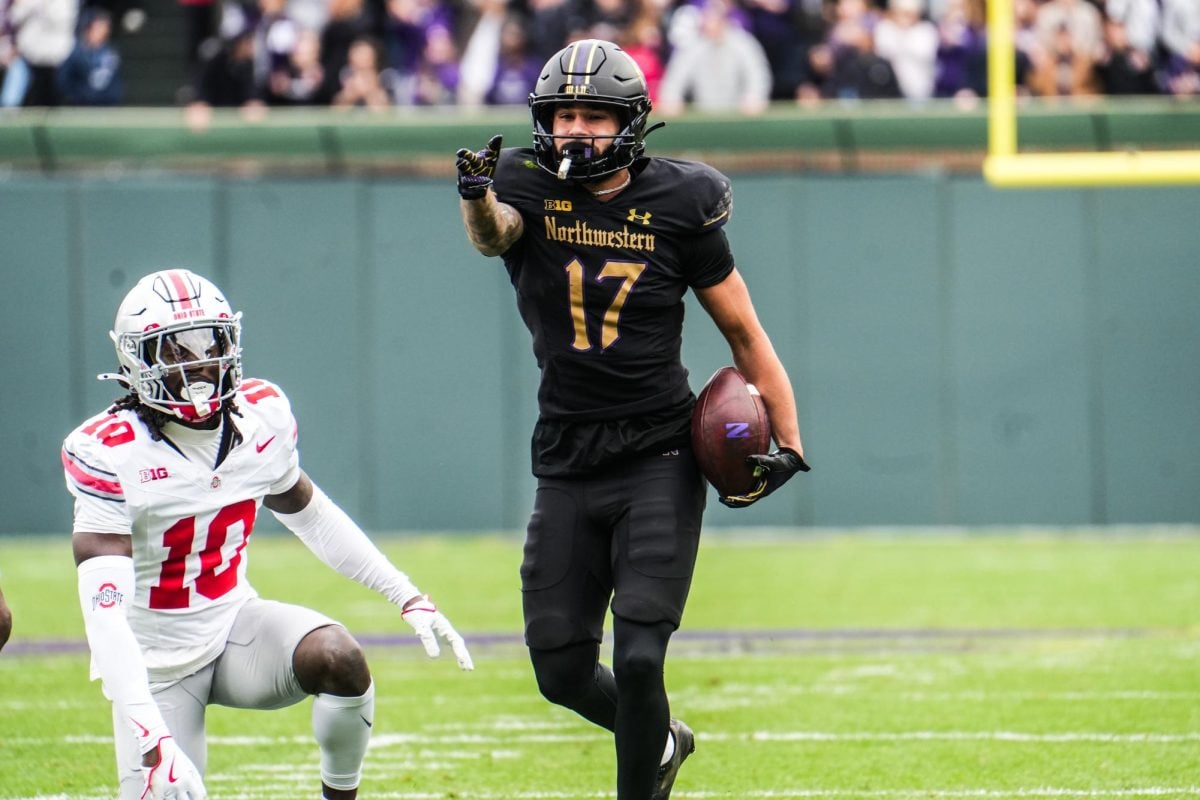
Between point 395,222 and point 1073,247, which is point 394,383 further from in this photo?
point 1073,247

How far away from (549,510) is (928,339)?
8.74 meters

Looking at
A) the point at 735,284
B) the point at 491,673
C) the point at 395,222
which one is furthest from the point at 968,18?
the point at 735,284

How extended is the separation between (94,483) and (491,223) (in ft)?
3.65

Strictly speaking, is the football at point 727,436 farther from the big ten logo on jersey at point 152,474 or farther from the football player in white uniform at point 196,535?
the big ten logo on jersey at point 152,474

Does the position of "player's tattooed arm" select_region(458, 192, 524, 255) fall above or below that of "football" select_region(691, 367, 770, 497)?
above

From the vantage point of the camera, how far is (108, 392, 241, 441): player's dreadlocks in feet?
14.1

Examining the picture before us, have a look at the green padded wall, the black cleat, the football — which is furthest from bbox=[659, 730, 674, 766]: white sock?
the green padded wall

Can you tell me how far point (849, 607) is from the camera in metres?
9.44

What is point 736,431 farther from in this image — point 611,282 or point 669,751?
point 669,751

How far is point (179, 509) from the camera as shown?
4.30 metres

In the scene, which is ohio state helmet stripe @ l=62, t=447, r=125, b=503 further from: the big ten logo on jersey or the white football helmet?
the white football helmet

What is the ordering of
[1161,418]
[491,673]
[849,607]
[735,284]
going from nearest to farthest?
[735,284] < [491,673] < [849,607] < [1161,418]

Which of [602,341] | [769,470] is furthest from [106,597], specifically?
[769,470]

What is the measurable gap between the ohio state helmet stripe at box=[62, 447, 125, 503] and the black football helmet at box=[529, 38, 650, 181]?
1310 millimetres
